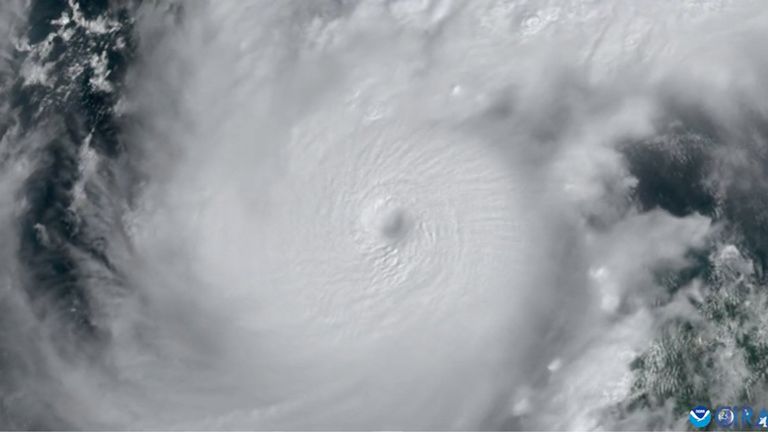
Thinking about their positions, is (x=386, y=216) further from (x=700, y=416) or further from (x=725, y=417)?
(x=725, y=417)

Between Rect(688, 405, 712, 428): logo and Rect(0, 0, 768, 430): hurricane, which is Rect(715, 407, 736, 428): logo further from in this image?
Rect(0, 0, 768, 430): hurricane

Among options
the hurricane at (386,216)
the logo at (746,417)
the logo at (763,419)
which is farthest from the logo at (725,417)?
the logo at (763,419)

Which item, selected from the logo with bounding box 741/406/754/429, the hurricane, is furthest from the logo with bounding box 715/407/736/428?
the hurricane

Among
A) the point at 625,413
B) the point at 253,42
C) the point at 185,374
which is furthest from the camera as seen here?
the point at 253,42

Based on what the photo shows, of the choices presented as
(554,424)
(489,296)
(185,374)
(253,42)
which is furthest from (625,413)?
(253,42)

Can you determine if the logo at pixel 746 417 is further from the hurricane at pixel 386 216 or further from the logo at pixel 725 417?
the hurricane at pixel 386 216

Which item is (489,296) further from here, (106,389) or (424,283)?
(106,389)
